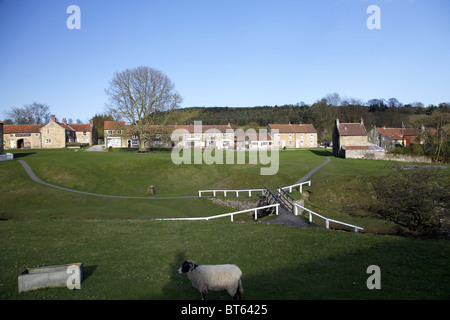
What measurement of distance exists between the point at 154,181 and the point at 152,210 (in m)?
14.8

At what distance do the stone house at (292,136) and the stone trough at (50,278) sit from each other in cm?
8737

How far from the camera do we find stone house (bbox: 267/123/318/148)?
94.7m

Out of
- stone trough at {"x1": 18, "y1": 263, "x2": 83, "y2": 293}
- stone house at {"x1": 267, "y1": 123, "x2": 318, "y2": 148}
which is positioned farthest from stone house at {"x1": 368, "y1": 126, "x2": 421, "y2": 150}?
stone trough at {"x1": 18, "y1": 263, "x2": 83, "y2": 293}

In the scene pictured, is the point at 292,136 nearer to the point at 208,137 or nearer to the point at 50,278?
the point at 208,137

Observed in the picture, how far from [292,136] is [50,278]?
92.8 metres

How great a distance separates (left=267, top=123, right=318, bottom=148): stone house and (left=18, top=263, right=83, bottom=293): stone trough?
87.4 metres

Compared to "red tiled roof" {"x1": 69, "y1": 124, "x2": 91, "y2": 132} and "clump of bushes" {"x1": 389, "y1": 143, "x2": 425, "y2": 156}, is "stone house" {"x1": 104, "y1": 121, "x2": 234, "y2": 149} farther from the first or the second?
"clump of bushes" {"x1": 389, "y1": 143, "x2": 425, "y2": 156}

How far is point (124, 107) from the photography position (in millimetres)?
58469

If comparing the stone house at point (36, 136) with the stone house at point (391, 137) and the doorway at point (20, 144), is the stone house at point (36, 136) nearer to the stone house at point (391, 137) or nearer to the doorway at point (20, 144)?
the doorway at point (20, 144)

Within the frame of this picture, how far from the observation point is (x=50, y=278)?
29.6 feet

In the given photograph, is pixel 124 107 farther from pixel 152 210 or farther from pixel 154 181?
pixel 152 210

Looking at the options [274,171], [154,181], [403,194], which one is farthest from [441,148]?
[154,181]

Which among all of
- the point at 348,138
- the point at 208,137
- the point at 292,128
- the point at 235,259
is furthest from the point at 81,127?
the point at 235,259

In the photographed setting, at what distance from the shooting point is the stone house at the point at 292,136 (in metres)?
94.7
